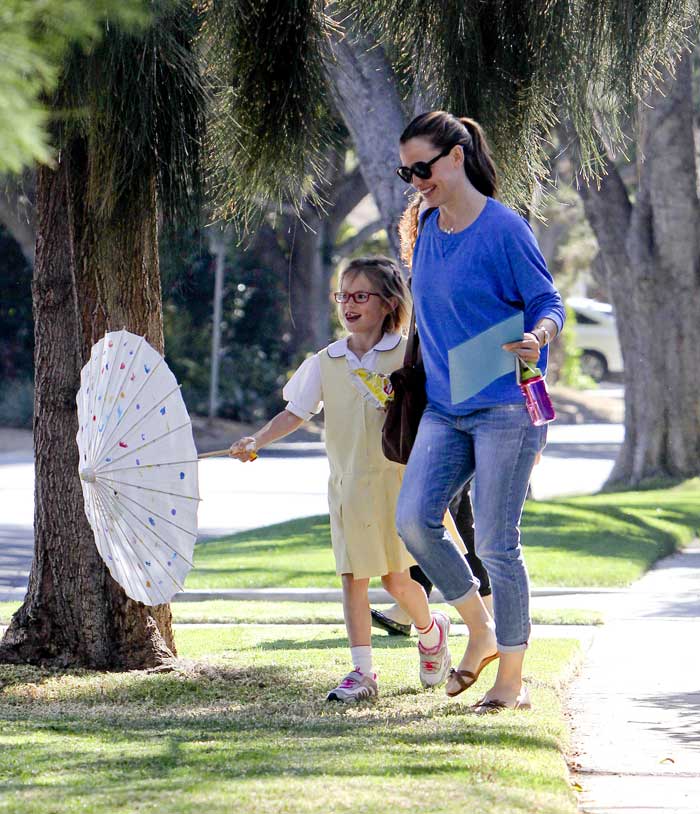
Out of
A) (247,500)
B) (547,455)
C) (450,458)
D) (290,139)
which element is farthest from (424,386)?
(547,455)

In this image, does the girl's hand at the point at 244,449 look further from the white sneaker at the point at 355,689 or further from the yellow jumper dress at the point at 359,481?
the white sneaker at the point at 355,689

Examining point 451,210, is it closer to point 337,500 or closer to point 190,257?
point 337,500

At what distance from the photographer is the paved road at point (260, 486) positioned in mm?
14062

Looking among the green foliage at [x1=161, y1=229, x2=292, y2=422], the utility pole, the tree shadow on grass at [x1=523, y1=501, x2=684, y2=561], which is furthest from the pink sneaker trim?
the green foliage at [x1=161, y1=229, x2=292, y2=422]

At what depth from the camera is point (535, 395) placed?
16.0 ft

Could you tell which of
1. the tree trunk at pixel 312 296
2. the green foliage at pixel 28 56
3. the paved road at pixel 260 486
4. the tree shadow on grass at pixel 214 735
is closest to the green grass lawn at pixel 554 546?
the paved road at pixel 260 486

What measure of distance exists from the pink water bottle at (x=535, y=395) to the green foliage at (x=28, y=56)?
190 cm

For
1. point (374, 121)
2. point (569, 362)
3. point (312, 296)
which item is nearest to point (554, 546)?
point (374, 121)

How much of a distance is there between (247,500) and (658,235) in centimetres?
563

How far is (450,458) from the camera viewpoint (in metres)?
5.14

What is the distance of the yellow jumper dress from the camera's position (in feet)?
18.7

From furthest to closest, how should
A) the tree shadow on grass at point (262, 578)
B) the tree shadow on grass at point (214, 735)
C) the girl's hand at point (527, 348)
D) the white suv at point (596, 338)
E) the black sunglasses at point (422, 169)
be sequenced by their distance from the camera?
the white suv at point (596, 338) → the tree shadow on grass at point (262, 578) → the black sunglasses at point (422, 169) → the girl's hand at point (527, 348) → the tree shadow on grass at point (214, 735)

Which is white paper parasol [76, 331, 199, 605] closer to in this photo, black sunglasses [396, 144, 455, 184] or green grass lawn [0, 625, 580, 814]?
green grass lawn [0, 625, 580, 814]

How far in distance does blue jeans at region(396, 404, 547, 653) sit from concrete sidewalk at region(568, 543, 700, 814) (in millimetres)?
518
